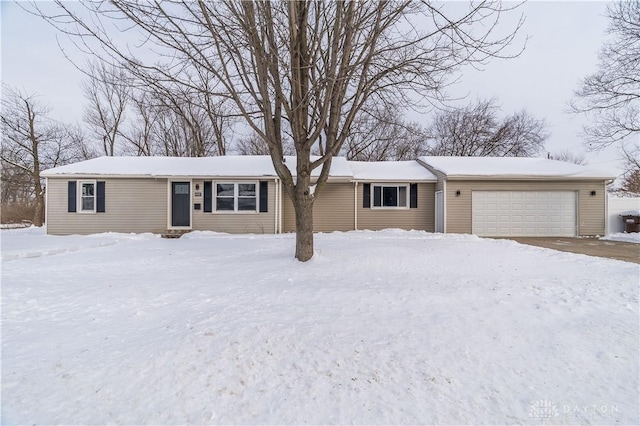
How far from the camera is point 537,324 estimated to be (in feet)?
11.1

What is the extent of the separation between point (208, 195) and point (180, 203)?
1.22 metres

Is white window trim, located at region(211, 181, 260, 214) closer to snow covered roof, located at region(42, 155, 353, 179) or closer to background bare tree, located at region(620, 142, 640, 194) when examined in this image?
snow covered roof, located at region(42, 155, 353, 179)

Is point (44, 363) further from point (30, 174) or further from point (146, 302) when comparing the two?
point (30, 174)

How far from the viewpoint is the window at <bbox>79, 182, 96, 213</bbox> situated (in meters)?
12.6

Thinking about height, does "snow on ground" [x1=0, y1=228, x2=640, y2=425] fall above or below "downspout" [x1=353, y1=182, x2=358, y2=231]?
below

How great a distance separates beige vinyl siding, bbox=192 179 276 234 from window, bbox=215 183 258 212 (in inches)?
7.5

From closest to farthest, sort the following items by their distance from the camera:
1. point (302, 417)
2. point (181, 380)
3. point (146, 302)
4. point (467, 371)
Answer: point (302, 417), point (181, 380), point (467, 371), point (146, 302)

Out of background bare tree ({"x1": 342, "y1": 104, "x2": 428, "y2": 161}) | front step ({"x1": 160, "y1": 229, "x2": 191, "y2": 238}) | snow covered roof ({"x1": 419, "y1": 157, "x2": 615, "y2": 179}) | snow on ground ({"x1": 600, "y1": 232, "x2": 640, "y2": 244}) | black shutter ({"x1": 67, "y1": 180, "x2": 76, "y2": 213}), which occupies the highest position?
background bare tree ({"x1": 342, "y1": 104, "x2": 428, "y2": 161})

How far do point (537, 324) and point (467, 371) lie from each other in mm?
1476

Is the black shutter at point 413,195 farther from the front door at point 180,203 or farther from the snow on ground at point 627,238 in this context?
the front door at point 180,203

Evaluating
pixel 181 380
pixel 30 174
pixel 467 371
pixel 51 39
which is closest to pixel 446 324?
pixel 467 371

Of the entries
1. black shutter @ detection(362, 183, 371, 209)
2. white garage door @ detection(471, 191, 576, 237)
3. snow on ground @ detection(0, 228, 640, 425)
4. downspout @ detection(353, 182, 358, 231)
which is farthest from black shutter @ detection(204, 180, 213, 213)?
white garage door @ detection(471, 191, 576, 237)

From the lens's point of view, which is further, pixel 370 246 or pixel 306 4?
pixel 370 246

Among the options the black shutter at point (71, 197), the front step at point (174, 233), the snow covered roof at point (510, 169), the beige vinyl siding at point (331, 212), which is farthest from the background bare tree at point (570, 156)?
the black shutter at point (71, 197)
